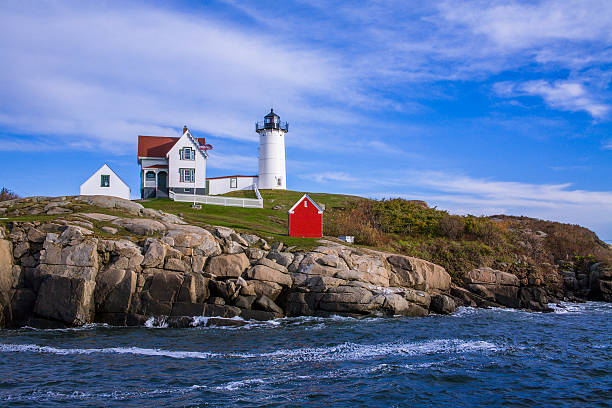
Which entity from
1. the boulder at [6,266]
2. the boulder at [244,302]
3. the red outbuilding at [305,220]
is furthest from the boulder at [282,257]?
the boulder at [6,266]

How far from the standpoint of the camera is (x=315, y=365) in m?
13.9

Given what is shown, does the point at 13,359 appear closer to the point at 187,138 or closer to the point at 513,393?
the point at 513,393

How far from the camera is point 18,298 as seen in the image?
20672mm

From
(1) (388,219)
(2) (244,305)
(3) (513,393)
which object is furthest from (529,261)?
(3) (513,393)

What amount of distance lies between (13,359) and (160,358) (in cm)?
420

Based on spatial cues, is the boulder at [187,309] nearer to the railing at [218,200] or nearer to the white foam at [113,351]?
the white foam at [113,351]

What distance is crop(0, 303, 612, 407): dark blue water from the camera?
36.6 feet

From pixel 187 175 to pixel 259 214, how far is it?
1253 centimetres

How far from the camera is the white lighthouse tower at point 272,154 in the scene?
61719mm

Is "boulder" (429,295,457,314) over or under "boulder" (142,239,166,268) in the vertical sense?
under

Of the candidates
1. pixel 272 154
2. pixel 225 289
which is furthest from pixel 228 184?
pixel 225 289

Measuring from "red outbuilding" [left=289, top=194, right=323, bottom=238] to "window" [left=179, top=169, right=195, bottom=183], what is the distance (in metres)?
22.7

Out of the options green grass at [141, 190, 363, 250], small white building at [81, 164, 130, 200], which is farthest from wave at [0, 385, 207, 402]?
small white building at [81, 164, 130, 200]

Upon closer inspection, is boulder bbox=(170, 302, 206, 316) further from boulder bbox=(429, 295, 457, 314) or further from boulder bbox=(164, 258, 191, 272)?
boulder bbox=(429, 295, 457, 314)
